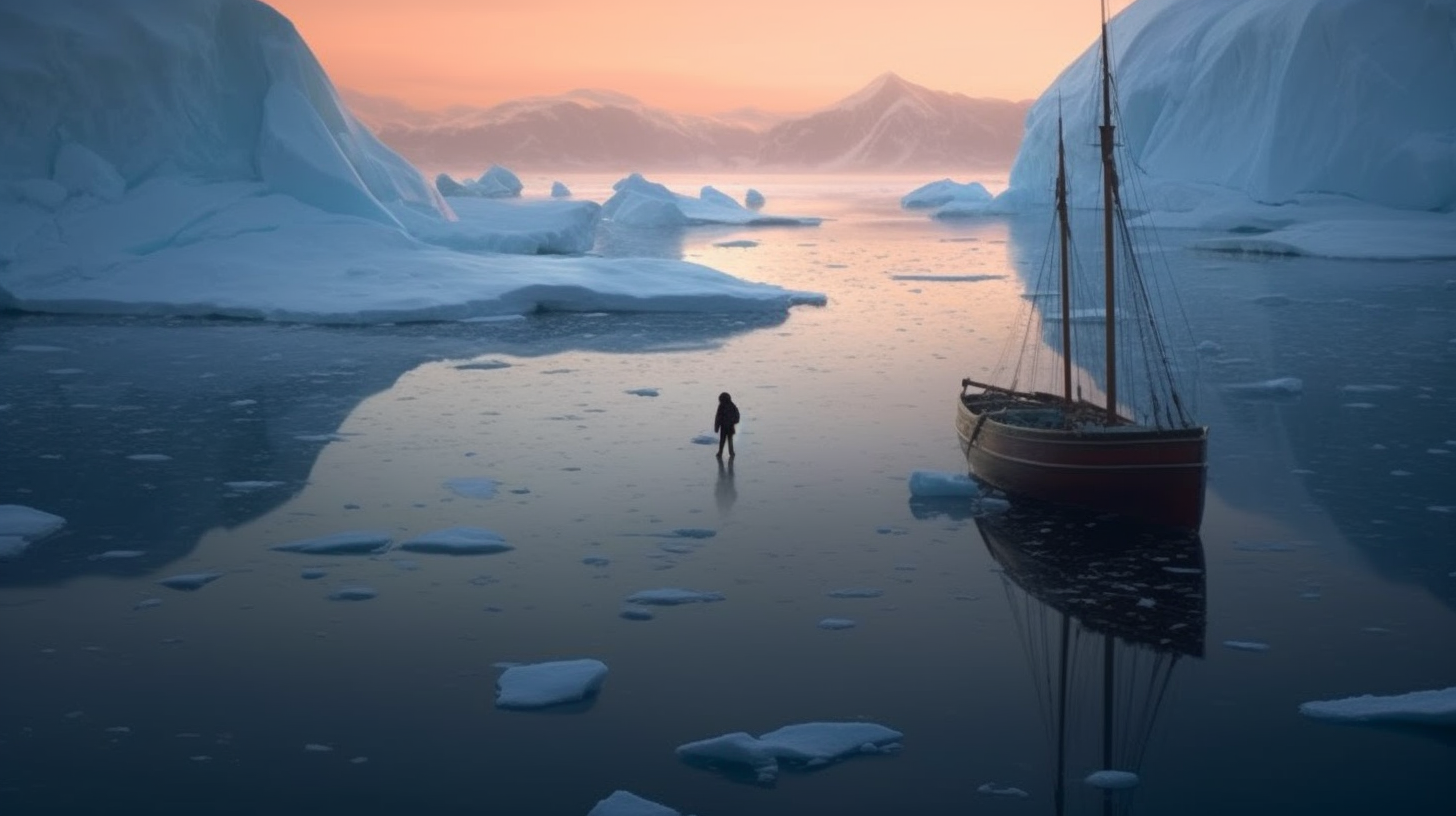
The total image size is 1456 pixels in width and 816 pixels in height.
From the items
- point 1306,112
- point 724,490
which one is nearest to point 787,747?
point 724,490

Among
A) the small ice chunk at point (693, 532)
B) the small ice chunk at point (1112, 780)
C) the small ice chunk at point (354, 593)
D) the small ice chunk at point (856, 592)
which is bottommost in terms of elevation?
the small ice chunk at point (1112, 780)

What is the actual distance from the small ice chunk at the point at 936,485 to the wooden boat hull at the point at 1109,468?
1.62ft

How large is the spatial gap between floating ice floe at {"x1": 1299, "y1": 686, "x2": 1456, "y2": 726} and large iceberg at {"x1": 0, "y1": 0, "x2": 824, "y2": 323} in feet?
62.2

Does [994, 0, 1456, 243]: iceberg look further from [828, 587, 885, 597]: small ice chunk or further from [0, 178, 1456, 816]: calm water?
[828, 587, 885, 597]: small ice chunk

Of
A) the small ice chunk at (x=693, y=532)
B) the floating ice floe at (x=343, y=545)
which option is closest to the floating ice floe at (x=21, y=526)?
the floating ice floe at (x=343, y=545)

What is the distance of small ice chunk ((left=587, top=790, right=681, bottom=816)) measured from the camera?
6.29 metres

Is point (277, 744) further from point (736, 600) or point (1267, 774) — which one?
point (1267, 774)

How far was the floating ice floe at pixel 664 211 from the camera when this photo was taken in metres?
59.8

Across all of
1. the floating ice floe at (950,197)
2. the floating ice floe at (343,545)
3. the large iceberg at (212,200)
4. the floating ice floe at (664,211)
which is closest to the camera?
the floating ice floe at (343,545)

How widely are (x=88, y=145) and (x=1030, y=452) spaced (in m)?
23.0

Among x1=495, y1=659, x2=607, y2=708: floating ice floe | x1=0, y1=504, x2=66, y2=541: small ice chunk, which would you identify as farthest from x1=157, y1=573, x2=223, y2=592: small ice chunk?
x1=495, y1=659, x2=607, y2=708: floating ice floe

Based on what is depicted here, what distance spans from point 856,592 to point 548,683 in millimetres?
2626

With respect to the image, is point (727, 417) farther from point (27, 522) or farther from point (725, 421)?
point (27, 522)

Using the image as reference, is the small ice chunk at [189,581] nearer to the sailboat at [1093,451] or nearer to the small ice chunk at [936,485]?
the small ice chunk at [936,485]
